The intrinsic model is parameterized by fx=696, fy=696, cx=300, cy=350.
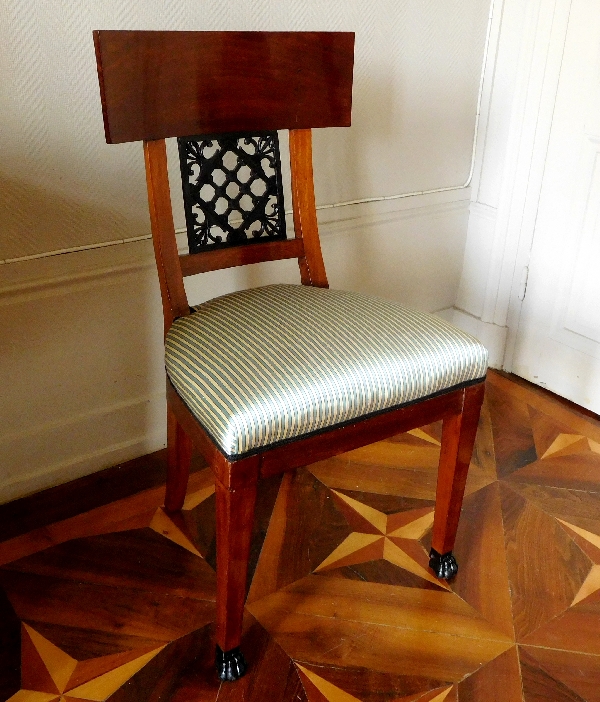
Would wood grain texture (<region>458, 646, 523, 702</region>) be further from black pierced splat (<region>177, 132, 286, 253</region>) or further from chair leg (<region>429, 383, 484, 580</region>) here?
black pierced splat (<region>177, 132, 286, 253</region>)

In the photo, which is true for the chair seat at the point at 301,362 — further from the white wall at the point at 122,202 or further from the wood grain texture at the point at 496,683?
the wood grain texture at the point at 496,683

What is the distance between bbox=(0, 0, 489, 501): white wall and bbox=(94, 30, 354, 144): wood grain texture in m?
0.24

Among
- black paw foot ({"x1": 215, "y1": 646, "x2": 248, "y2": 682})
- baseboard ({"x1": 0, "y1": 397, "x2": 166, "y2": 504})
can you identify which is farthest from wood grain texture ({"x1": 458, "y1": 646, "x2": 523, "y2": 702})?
baseboard ({"x1": 0, "y1": 397, "x2": 166, "y2": 504})

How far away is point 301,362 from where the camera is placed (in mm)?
961

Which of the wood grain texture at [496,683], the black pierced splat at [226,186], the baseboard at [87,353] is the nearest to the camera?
the wood grain texture at [496,683]

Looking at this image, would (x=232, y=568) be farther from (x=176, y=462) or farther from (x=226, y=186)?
(x=226, y=186)

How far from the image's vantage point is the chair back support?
3.35 ft

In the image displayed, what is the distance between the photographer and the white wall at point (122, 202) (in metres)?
1.20

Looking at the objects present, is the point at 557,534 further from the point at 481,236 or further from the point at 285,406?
the point at 481,236

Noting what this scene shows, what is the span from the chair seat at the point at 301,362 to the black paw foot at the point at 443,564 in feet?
1.15

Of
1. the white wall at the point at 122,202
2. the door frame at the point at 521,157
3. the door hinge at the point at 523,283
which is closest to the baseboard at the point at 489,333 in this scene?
the door frame at the point at 521,157

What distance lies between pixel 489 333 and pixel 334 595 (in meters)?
1.01

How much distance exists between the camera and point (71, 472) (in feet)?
4.79

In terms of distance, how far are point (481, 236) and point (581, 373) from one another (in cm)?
45
